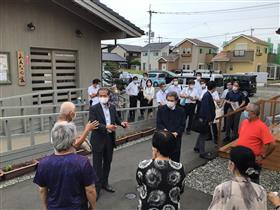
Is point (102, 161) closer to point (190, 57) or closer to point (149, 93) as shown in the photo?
point (149, 93)

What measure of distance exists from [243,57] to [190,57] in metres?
8.87

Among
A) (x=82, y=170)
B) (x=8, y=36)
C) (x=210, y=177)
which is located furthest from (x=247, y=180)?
(x=8, y=36)

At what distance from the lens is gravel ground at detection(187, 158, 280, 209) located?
5315 mm

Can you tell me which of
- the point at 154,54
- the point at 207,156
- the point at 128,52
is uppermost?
the point at 128,52

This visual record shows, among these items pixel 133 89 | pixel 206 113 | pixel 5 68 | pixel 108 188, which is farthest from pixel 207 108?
pixel 5 68

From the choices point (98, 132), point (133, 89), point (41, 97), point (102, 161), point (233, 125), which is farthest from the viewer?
point (133, 89)

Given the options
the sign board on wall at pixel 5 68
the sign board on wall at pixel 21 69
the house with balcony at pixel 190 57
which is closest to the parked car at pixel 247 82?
the sign board on wall at pixel 21 69

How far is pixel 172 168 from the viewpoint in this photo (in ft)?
8.13

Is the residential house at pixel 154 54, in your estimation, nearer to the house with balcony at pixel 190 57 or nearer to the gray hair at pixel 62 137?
the house with balcony at pixel 190 57

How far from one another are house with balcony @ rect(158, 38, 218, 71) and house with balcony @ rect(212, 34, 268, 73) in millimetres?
3032

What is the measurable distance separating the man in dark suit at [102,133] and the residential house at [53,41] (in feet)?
14.1

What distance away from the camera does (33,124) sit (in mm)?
6645

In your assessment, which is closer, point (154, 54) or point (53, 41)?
point (53, 41)

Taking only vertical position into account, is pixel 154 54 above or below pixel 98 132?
above
